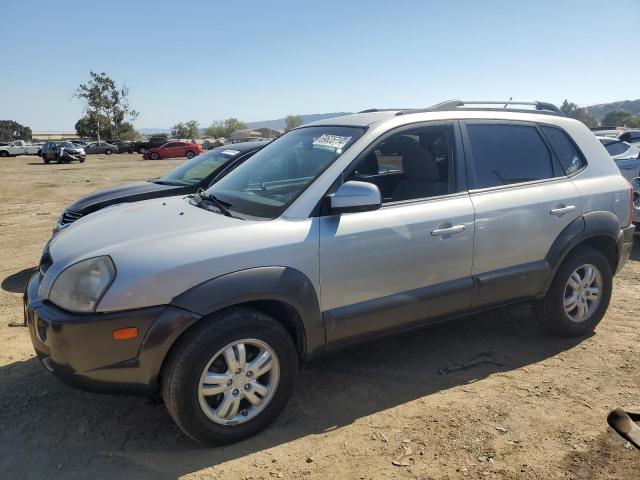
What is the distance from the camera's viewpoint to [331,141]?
3395mm

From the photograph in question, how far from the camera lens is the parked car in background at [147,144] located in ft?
157

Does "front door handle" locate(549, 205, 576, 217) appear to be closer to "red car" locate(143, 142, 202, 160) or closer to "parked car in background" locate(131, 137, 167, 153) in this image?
"red car" locate(143, 142, 202, 160)

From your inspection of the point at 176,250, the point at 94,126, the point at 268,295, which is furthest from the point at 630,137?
the point at 94,126

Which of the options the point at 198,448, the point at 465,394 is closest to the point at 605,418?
the point at 465,394

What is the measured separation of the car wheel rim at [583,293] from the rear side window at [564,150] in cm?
82

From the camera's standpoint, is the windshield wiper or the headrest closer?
the windshield wiper

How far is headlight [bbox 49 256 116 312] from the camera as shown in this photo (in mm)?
2504

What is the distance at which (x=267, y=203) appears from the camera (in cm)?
314

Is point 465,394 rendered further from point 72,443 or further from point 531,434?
point 72,443

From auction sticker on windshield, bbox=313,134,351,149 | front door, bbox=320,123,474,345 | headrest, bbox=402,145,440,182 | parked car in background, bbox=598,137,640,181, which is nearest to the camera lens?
front door, bbox=320,123,474,345

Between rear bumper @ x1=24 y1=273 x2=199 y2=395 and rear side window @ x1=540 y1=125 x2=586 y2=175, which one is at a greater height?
rear side window @ x1=540 y1=125 x2=586 y2=175

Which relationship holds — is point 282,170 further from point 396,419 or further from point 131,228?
point 396,419

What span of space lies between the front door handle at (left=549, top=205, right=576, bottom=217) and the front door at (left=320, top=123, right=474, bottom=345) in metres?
0.82

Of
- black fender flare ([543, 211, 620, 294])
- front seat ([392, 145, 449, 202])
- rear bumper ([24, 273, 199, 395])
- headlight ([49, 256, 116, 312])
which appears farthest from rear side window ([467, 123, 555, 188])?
headlight ([49, 256, 116, 312])
